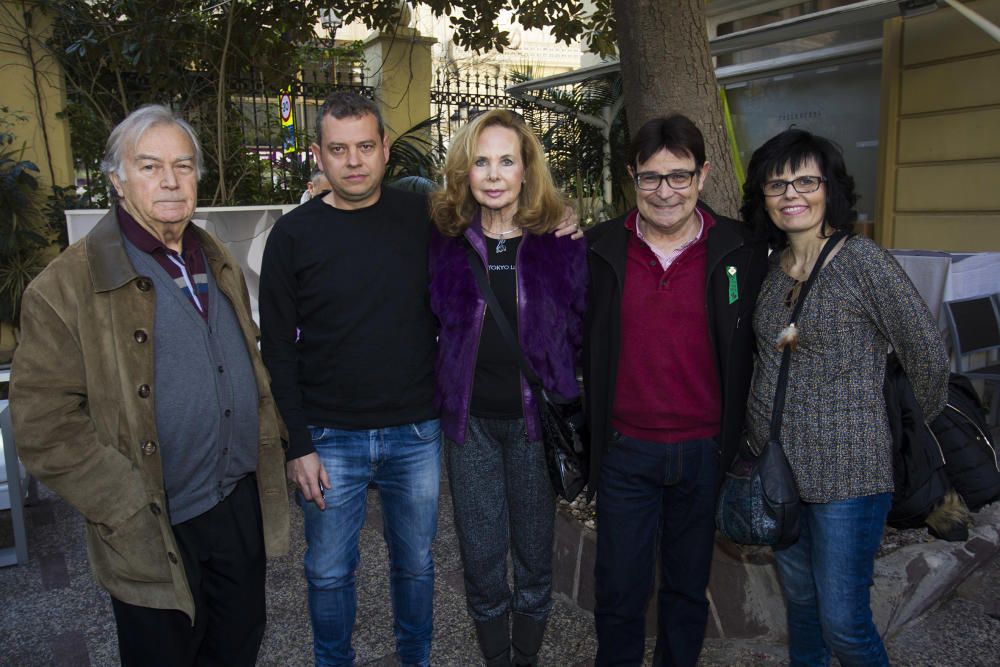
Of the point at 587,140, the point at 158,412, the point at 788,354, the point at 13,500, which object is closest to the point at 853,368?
the point at 788,354

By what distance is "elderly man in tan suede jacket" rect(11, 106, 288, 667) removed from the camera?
6.40ft

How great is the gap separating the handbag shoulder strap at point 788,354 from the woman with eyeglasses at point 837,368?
0.01m

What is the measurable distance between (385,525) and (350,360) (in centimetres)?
63

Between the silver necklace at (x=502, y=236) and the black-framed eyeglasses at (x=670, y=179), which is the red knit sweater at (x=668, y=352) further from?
the silver necklace at (x=502, y=236)

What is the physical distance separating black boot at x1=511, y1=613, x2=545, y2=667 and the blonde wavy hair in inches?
53.6

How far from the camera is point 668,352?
2.44 metres

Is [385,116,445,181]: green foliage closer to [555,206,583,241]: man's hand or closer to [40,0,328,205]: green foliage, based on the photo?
[40,0,328,205]: green foliage

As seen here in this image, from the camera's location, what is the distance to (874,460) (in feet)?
7.20

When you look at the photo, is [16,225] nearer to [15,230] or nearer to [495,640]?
[15,230]

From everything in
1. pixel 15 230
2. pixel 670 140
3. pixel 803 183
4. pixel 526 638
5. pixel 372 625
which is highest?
pixel 670 140

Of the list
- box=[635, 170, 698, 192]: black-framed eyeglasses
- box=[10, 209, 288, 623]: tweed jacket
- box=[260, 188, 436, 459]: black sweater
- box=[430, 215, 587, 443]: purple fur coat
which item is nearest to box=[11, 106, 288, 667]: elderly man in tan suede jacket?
box=[10, 209, 288, 623]: tweed jacket

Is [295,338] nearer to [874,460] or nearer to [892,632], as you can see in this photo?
[874,460]

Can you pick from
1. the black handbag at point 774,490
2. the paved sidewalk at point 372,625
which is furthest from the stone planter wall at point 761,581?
the black handbag at point 774,490

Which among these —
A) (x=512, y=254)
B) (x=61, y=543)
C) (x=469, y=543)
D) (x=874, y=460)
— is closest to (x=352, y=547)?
(x=469, y=543)
